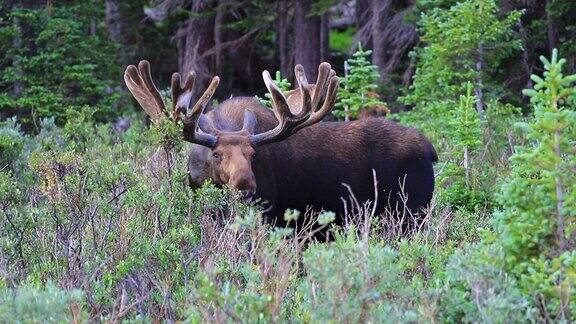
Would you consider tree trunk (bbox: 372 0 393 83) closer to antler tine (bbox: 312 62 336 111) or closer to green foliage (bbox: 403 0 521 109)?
green foliage (bbox: 403 0 521 109)

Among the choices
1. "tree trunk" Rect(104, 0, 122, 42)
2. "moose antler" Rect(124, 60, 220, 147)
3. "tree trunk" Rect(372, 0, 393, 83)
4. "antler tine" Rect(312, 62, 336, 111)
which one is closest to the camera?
"moose antler" Rect(124, 60, 220, 147)

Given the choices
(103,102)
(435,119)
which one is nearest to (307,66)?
(103,102)

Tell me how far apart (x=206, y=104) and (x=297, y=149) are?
3.15 ft

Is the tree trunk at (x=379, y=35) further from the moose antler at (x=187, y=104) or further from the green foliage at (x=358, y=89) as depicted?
the moose antler at (x=187, y=104)

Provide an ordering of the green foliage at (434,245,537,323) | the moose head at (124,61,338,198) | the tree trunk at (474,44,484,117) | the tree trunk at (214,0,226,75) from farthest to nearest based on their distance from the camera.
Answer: the tree trunk at (214,0,226,75) < the tree trunk at (474,44,484,117) < the moose head at (124,61,338,198) < the green foliage at (434,245,537,323)

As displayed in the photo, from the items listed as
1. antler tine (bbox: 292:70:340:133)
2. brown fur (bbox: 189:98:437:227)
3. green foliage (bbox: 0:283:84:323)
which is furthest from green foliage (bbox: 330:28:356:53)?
green foliage (bbox: 0:283:84:323)

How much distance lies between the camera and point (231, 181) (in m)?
9.41

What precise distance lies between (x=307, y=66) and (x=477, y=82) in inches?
281

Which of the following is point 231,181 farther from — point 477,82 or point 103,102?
point 103,102

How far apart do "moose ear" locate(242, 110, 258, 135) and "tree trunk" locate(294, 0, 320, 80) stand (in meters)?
11.5

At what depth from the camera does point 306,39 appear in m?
21.9

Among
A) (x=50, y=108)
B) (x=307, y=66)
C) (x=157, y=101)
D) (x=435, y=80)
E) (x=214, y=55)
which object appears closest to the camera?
(x=157, y=101)

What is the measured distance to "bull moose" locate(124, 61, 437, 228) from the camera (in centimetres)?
975

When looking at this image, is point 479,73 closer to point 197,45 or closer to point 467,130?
point 467,130
